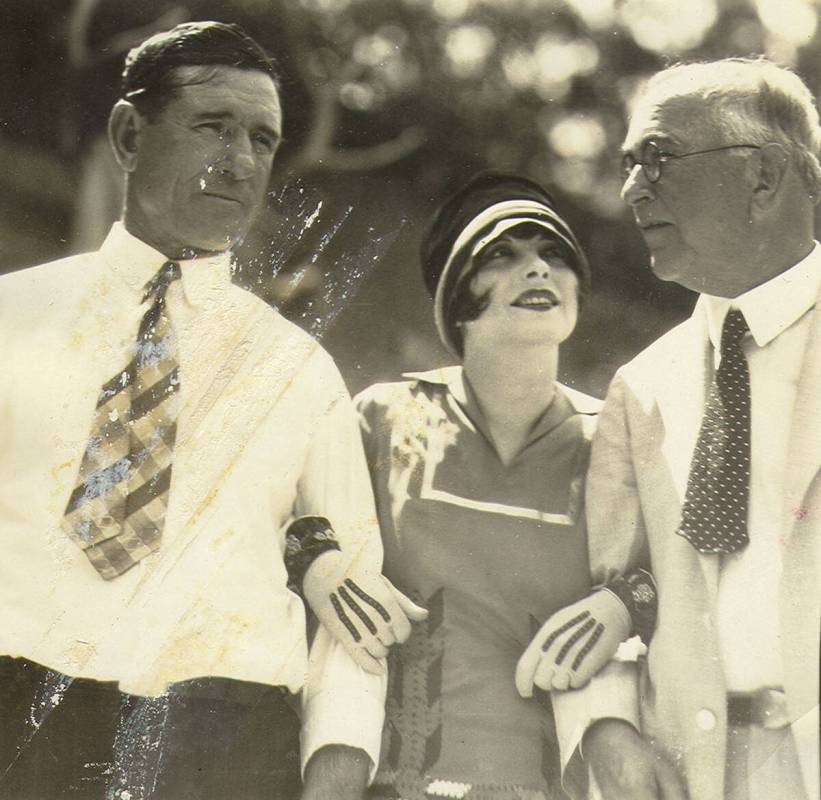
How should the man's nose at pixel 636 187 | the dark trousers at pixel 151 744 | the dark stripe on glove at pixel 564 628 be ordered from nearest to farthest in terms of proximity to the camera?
the dark trousers at pixel 151 744, the dark stripe on glove at pixel 564 628, the man's nose at pixel 636 187

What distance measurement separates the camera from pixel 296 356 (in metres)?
3.30

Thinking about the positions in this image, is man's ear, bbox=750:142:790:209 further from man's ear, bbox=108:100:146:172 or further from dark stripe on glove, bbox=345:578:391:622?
man's ear, bbox=108:100:146:172

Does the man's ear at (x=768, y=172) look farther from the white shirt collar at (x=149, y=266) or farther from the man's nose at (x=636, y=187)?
the white shirt collar at (x=149, y=266)

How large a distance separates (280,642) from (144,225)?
1.23 m

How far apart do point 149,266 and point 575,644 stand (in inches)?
62.6

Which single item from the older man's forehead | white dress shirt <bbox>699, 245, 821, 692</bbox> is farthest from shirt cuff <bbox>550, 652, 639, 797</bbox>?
the older man's forehead

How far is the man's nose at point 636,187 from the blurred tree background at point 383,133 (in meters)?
0.03

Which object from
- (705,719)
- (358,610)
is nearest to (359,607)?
(358,610)

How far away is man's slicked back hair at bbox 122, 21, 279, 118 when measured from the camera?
330 cm

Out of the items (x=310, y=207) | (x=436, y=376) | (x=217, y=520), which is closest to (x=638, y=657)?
(x=436, y=376)

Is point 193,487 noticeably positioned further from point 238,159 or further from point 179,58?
point 179,58

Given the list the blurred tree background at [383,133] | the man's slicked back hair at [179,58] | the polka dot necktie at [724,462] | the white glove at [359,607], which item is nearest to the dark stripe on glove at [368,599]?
the white glove at [359,607]

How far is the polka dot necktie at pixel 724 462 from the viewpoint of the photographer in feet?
10.4

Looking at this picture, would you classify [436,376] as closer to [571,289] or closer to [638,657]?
[571,289]
